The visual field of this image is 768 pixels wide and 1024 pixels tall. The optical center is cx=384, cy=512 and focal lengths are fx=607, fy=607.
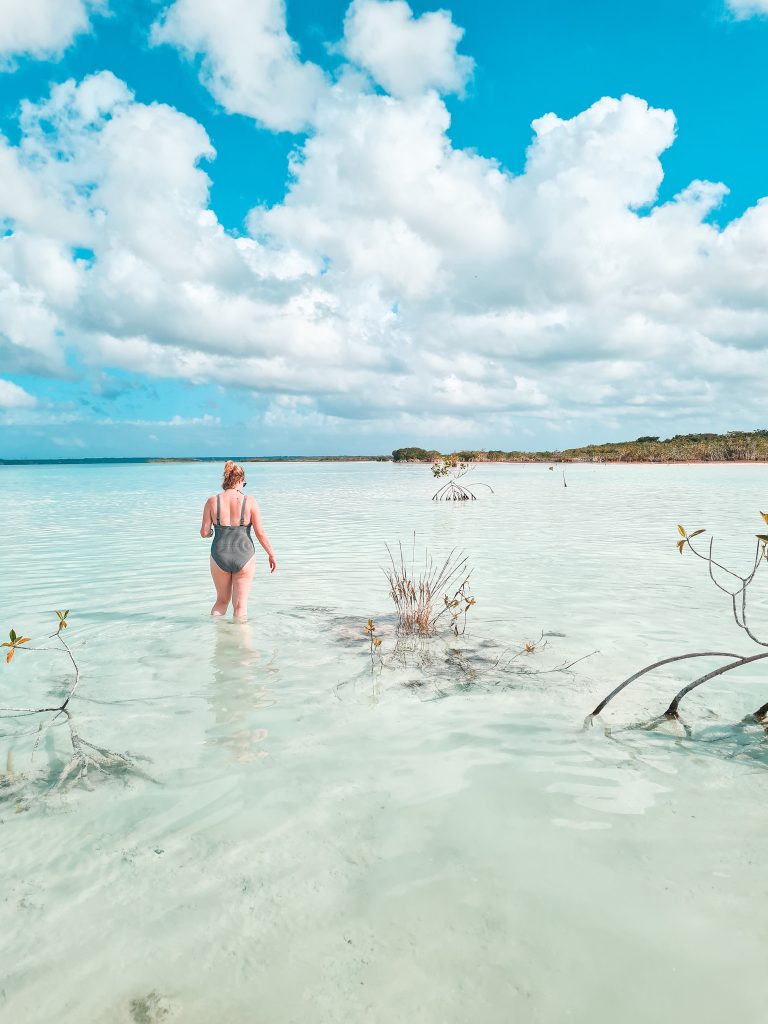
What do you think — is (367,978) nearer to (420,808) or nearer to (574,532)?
(420,808)

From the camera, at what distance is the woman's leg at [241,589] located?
27.1 ft

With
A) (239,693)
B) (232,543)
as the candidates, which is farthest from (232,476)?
(239,693)

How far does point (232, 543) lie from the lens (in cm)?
795

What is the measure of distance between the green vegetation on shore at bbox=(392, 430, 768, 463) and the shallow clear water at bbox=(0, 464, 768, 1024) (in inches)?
2271

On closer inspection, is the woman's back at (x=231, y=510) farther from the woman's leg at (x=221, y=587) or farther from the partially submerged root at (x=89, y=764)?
the partially submerged root at (x=89, y=764)

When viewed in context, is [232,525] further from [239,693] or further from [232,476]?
[239,693]

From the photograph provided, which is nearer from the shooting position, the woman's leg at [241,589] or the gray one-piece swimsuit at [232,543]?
the gray one-piece swimsuit at [232,543]

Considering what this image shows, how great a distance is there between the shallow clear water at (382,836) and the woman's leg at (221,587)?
0.54 meters

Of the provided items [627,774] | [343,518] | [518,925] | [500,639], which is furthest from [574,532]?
[518,925]

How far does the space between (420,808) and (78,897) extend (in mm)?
1932

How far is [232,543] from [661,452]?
88898mm

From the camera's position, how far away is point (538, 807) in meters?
3.79

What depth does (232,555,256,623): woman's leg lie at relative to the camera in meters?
8.27

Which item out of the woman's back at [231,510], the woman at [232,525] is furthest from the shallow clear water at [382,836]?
the woman's back at [231,510]
